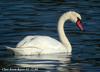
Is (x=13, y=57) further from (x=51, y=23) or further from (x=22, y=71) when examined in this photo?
(x=51, y=23)

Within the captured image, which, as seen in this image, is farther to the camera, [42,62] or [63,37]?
[63,37]

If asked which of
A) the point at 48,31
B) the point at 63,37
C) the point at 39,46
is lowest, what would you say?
the point at 39,46

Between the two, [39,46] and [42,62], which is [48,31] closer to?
[39,46]

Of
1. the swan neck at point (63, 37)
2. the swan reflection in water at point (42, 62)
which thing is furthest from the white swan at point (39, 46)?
the swan reflection in water at point (42, 62)

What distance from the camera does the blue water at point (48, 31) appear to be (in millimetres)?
18172

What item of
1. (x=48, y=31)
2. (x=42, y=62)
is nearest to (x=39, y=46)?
(x=42, y=62)

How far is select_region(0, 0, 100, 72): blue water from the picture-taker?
18172 mm

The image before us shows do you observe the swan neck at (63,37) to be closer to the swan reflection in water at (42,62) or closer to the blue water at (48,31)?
the blue water at (48,31)

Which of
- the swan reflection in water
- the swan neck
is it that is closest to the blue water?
the swan reflection in water

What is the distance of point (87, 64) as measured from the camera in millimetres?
18344

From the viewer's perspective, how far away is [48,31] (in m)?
23.4

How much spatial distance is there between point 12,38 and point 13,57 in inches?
107

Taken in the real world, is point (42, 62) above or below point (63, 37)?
below

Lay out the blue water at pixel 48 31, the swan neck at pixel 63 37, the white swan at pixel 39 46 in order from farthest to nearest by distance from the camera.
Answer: the swan neck at pixel 63 37, the white swan at pixel 39 46, the blue water at pixel 48 31
